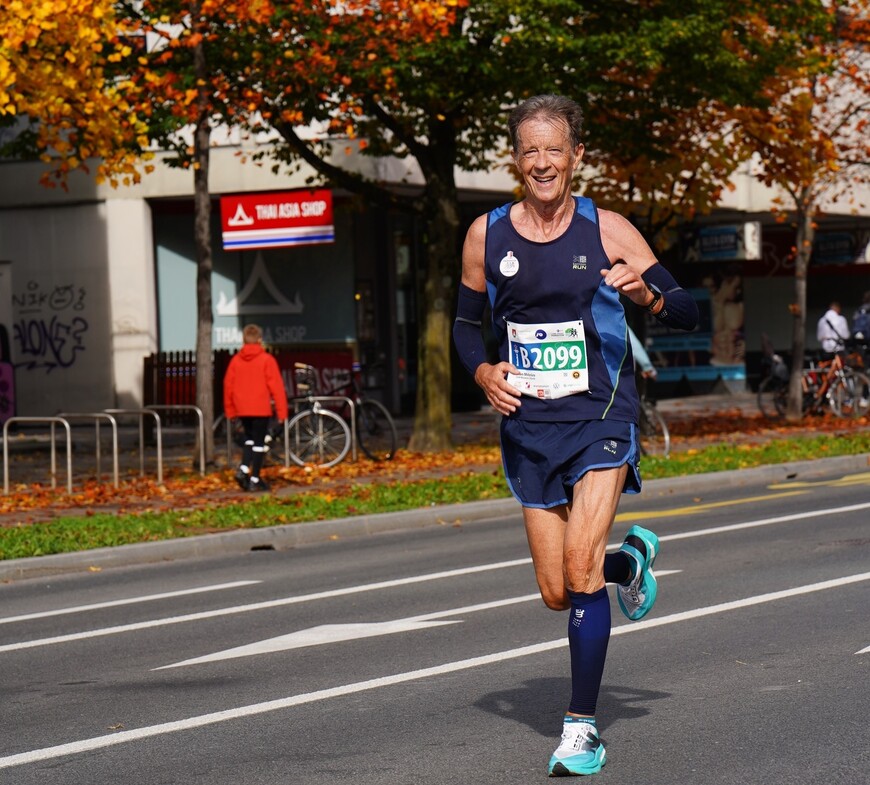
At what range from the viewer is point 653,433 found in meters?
20.0

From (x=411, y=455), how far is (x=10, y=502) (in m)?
5.95

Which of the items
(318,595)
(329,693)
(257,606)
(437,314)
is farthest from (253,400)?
(329,693)

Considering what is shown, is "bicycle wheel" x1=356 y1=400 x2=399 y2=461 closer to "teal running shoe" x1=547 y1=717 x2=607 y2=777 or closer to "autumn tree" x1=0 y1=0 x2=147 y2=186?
"autumn tree" x1=0 y1=0 x2=147 y2=186

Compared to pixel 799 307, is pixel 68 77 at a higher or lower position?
higher

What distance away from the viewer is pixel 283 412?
16.5m

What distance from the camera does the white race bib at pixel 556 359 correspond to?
528 centimetres

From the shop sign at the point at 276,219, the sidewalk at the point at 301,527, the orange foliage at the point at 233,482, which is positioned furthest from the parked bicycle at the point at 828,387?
the shop sign at the point at 276,219

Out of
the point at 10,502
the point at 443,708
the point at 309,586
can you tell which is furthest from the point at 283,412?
the point at 443,708

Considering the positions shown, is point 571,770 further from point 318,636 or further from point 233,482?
point 233,482

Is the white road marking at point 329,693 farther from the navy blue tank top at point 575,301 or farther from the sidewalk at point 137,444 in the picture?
the sidewalk at point 137,444

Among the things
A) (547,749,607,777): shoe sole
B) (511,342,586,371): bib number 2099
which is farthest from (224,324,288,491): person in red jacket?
(547,749,607,777): shoe sole

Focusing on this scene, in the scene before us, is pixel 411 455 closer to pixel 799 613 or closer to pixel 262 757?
pixel 799 613

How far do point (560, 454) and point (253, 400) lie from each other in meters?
11.4

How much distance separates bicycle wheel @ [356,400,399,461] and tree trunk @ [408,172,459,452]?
1049 mm
